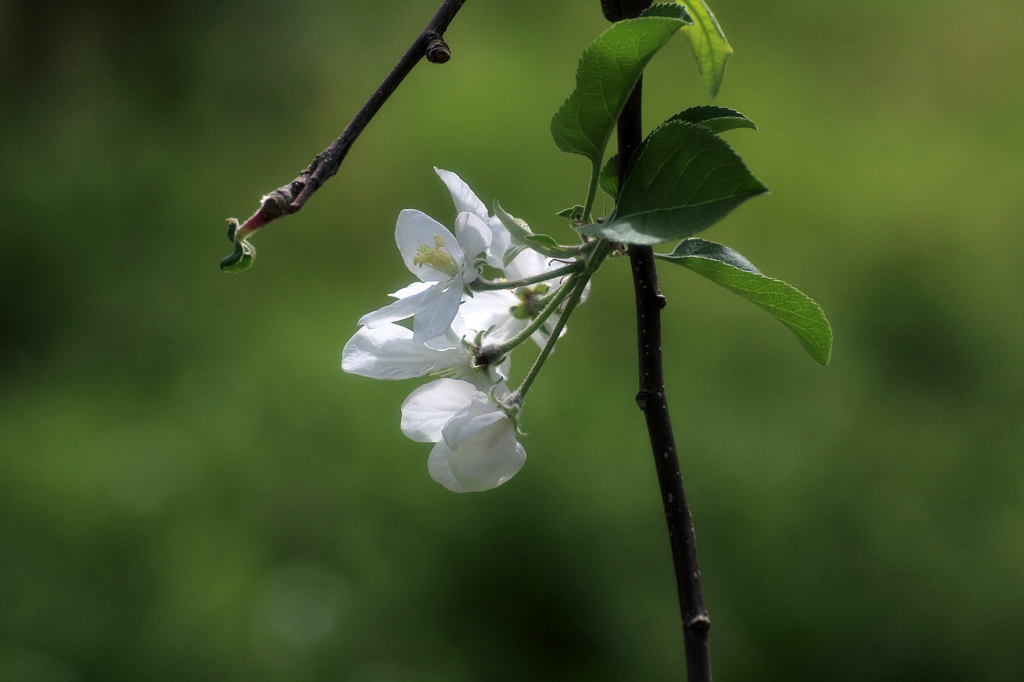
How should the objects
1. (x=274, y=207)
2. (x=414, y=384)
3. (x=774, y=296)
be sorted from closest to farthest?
1. (x=274, y=207)
2. (x=774, y=296)
3. (x=414, y=384)

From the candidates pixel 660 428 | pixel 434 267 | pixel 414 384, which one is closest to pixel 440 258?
pixel 434 267

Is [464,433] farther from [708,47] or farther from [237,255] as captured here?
[708,47]

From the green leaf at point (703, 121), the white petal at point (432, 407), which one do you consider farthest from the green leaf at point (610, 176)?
the white petal at point (432, 407)

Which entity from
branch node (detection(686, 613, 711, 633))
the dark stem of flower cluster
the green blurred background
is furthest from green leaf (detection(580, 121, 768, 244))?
the green blurred background

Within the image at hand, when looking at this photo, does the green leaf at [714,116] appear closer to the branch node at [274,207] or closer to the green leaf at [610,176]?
the green leaf at [610,176]

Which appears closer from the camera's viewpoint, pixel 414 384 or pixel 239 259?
pixel 239 259

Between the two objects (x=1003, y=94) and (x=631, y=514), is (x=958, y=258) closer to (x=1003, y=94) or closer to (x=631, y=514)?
(x=1003, y=94)

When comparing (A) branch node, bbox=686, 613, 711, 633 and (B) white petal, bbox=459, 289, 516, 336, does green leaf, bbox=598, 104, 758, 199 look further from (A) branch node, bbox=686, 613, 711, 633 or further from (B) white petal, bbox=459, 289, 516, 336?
(A) branch node, bbox=686, 613, 711, 633

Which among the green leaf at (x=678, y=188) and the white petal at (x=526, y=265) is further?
the white petal at (x=526, y=265)

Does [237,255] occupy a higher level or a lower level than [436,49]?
lower
